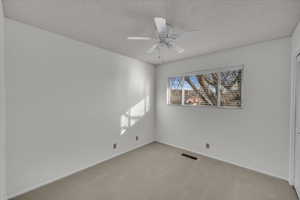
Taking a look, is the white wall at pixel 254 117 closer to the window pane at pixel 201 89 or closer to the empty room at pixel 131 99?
the empty room at pixel 131 99

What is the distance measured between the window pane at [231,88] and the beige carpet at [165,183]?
1352 millimetres

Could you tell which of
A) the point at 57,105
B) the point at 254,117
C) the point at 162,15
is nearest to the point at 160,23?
the point at 162,15

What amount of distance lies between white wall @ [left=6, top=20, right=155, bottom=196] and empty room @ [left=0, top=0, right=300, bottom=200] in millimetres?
15

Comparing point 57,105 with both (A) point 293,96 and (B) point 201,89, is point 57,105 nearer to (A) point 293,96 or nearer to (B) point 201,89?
(B) point 201,89

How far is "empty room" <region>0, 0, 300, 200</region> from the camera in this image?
1.64m

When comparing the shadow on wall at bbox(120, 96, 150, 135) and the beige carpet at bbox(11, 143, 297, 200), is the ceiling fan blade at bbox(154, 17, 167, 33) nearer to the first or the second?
the shadow on wall at bbox(120, 96, 150, 135)

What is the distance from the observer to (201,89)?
322cm

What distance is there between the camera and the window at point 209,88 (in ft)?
8.83

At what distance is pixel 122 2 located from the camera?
141 centimetres

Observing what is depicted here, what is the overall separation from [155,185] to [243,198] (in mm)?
1260

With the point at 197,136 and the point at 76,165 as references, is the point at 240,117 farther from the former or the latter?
the point at 76,165

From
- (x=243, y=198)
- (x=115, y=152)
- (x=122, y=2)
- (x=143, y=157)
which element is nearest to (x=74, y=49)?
(x=122, y=2)

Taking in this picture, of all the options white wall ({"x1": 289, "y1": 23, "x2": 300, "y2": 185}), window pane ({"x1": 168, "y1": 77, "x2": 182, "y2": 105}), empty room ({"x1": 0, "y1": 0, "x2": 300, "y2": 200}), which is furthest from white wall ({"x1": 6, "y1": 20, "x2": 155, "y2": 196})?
white wall ({"x1": 289, "y1": 23, "x2": 300, "y2": 185})

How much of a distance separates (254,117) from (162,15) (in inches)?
97.7
